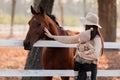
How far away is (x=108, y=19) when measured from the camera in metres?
19.2

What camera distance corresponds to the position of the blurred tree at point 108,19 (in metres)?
19.1

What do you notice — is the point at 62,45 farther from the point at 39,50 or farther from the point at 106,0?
the point at 106,0

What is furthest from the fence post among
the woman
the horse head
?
the woman

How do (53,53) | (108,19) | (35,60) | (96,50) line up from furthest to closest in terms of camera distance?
(108,19) < (35,60) < (53,53) < (96,50)

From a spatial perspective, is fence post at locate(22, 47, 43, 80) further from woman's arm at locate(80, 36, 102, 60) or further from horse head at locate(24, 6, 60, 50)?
woman's arm at locate(80, 36, 102, 60)

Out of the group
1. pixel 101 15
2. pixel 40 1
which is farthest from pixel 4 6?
pixel 40 1

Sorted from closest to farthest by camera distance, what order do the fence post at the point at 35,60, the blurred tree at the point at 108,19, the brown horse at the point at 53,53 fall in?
the brown horse at the point at 53,53 < the fence post at the point at 35,60 < the blurred tree at the point at 108,19

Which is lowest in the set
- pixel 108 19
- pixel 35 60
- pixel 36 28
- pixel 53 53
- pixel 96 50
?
pixel 108 19

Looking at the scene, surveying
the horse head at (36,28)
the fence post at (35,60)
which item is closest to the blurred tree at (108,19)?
the fence post at (35,60)

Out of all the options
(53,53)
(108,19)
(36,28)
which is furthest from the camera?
(108,19)

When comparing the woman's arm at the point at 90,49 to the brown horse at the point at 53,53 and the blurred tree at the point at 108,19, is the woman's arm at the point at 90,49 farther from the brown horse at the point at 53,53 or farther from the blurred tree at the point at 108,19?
the blurred tree at the point at 108,19

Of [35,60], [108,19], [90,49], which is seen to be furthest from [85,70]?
[108,19]

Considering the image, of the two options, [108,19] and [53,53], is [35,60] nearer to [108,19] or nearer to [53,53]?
[53,53]

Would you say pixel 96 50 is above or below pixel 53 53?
above
